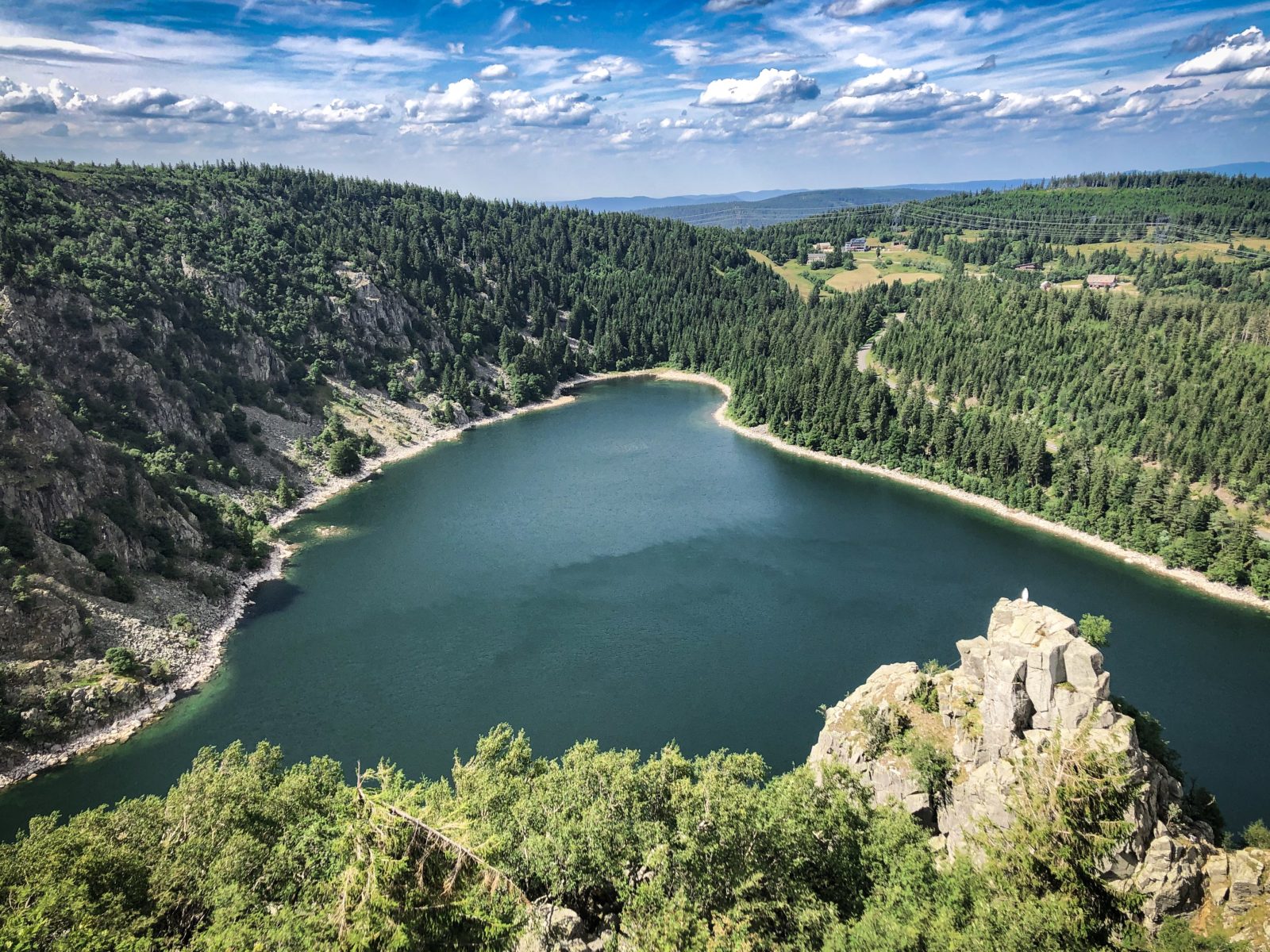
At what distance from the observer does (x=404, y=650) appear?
185ft

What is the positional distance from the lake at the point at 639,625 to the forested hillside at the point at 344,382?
6.79 metres

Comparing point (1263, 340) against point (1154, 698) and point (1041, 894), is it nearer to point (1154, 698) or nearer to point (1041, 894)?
point (1154, 698)

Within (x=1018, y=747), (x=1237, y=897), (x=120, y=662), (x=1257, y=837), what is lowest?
(x=120, y=662)

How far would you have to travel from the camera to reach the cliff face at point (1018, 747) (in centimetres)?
2297

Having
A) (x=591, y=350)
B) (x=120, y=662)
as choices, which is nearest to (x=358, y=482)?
(x=120, y=662)

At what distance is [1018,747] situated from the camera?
27281mm

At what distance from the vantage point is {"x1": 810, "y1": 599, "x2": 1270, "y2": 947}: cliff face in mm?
22969

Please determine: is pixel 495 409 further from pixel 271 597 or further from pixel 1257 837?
pixel 1257 837

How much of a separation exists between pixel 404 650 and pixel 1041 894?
47682 millimetres

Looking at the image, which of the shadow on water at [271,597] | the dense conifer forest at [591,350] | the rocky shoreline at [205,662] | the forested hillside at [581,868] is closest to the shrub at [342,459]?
the rocky shoreline at [205,662]

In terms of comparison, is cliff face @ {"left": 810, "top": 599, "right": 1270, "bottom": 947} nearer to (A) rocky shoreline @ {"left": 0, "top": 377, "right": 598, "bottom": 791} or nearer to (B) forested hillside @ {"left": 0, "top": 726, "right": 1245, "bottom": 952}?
(B) forested hillside @ {"left": 0, "top": 726, "right": 1245, "bottom": 952}

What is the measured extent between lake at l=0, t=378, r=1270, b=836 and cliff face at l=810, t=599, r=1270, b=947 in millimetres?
13570

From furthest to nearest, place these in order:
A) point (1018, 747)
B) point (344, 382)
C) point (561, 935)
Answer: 1. point (344, 382)
2. point (1018, 747)
3. point (561, 935)

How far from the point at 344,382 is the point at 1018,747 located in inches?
4582
